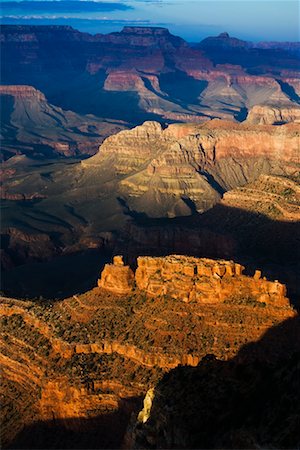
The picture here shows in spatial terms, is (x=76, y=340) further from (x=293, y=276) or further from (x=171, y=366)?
(x=293, y=276)

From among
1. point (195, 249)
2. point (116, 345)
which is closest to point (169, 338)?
point (116, 345)

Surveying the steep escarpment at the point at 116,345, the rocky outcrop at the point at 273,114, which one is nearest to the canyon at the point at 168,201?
the steep escarpment at the point at 116,345

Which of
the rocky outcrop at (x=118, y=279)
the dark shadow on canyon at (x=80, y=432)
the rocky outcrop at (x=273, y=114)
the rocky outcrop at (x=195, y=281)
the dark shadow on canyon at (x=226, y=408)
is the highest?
the dark shadow on canyon at (x=226, y=408)

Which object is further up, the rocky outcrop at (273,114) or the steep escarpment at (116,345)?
the steep escarpment at (116,345)

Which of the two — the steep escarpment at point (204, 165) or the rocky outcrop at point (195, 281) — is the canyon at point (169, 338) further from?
the steep escarpment at point (204, 165)

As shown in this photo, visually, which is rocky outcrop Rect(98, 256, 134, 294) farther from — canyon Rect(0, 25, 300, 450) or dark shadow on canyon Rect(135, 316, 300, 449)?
dark shadow on canyon Rect(135, 316, 300, 449)

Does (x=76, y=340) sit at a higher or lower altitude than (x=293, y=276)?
higher

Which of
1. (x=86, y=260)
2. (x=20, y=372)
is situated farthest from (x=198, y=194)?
(x=20, y=372)
